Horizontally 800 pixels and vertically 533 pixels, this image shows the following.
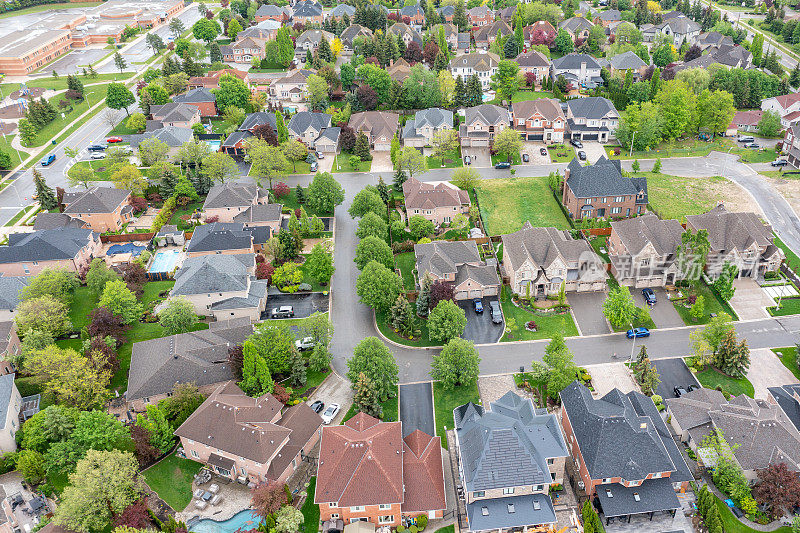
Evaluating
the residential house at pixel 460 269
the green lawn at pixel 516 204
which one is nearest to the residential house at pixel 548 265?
the residential house at pixel 460 269

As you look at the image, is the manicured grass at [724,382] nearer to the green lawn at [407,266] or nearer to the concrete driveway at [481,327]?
the concrete driveway at [481,327]

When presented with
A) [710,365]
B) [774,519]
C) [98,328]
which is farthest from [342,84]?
[774,519]

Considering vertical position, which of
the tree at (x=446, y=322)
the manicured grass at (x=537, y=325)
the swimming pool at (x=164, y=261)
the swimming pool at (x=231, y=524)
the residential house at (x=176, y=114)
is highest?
the residential house at (x=176, y=114)

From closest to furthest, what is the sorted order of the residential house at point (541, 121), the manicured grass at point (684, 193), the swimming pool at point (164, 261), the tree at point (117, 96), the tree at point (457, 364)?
the tree at point (457, 364) → the swimming pool at point (164, 261) → the manicured grass at point (684, 193) → the residential house at point (541, 121) → the tree at point (117, 96)

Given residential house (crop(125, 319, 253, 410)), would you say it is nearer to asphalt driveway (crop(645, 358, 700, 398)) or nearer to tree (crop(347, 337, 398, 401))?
tree (crop(347, 337, 398, 401))

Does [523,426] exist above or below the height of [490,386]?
above

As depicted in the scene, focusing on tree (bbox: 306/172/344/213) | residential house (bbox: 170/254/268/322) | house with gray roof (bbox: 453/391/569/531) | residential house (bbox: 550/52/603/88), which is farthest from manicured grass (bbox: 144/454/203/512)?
residential house (bbox: 550/52/603/88)

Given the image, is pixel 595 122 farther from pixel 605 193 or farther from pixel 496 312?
pixel 496 312

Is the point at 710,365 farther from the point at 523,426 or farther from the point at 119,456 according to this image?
the point at 119,456
